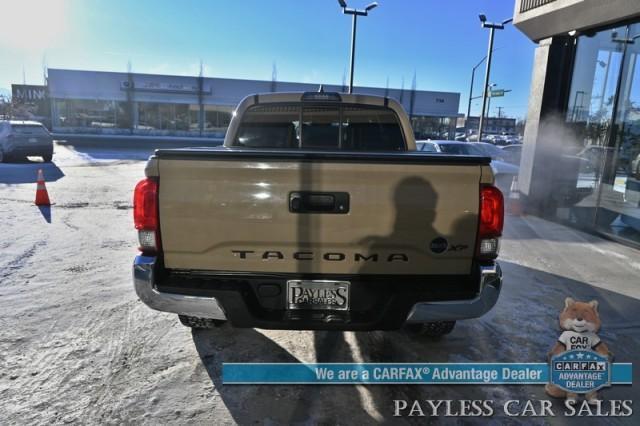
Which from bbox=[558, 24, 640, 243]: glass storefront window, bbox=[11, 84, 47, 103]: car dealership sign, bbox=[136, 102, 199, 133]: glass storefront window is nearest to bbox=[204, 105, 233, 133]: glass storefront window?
bbox=[136, 102, 199, 133]: glass storefront window

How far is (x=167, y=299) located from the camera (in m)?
2.70

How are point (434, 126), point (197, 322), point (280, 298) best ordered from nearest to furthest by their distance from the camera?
point (280, 298)
point (197, 322)
point (434, 126)

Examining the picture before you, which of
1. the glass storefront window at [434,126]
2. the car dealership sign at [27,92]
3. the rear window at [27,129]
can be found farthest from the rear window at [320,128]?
the car dealership sign at [27,92]

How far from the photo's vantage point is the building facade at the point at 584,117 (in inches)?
303

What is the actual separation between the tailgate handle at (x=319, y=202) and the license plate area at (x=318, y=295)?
0.46 metres

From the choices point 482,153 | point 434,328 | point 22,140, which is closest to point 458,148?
point 482,153

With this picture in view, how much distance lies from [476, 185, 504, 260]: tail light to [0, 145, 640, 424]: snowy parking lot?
1077 millimetres

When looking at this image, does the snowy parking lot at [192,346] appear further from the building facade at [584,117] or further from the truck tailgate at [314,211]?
the building facade at [584,117]

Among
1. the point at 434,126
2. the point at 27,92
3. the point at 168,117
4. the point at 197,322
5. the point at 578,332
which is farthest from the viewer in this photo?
the point at 27,92

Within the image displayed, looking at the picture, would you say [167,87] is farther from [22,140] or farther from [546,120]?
[546,120]

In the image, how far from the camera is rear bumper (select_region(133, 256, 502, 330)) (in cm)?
267

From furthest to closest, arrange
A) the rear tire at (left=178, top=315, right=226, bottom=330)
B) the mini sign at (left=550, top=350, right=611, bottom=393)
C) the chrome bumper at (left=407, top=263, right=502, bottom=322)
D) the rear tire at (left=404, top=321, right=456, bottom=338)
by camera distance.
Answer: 1. the rear tire at (left=404, top=321, right=456, bottom=338)
2. the rear tire at (left=178, top=315, right=226, bottom=330)
3. the mini sign at (left=550, top=350, right=611, bottom=393)
4. the chrome bumper at (left=407, top=263, right=502, bottom=322)

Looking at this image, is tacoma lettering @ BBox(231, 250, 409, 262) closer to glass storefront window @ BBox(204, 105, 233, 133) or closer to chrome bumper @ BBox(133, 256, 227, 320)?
chrome bumper @ BBox(133, 256, 227, 320)

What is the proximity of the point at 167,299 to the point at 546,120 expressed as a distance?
919 centimetres
